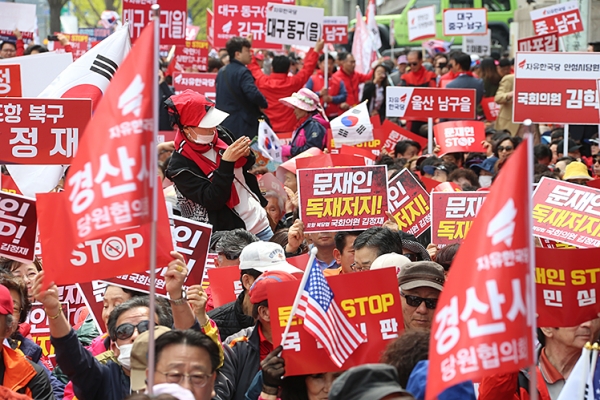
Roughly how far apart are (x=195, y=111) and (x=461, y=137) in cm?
574

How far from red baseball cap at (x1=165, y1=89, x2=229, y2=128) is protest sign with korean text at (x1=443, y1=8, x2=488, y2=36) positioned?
657 inches

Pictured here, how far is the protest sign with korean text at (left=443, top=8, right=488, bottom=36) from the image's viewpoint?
78.6ft

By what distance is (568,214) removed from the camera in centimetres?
692

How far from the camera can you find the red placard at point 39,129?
299 inches

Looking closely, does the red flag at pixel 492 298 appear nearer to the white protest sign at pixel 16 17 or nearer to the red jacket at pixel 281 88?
the red jacket at pixel 281 88

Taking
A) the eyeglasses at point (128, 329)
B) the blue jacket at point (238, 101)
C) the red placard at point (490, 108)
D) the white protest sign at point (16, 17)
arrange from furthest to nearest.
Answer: the white protest sign at point (16, 17), the red placard at point (490, 108), the blue jacket at point (238, 101), the eyeglasses at point (128, 329)

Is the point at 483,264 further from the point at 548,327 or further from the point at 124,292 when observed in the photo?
the point at 124,292

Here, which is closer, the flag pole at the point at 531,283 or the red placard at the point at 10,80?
the flag pole at the point at 531,283

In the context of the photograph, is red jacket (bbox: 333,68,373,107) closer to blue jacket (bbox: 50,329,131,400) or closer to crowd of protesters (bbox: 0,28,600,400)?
crowd of protesters (bbox: 0,28,600,400)

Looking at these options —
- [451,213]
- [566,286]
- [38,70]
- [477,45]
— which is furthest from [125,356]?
[477,45]

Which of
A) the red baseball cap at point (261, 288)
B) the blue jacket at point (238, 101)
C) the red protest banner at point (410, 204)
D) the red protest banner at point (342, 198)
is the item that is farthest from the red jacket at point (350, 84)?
the red baseball cap at point (261, 288)

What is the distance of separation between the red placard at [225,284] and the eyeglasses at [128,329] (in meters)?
1.40

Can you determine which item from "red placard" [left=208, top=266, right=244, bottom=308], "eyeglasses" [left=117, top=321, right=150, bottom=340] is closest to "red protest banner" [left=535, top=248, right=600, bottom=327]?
"eyeglasses" [left=117, top=321, right=150, bottom=340]

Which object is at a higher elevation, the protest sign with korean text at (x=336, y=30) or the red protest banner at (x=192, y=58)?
the protest sign with korean text at (x=336, y=30)
